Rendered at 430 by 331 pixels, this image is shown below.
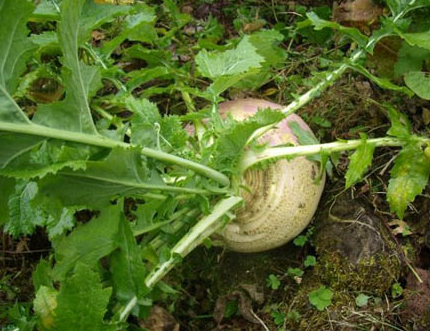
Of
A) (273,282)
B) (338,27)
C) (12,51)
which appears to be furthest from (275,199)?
(12,51)

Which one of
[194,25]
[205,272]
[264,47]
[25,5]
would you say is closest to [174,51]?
[194,25]

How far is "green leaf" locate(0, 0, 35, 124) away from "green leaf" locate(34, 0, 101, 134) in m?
0.07

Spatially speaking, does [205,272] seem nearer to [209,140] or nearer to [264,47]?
[209,140]

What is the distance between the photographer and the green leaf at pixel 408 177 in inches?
73.2

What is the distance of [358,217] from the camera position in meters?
2.12

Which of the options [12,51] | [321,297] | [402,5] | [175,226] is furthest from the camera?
[321,297]

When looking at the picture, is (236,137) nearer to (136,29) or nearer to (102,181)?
(102,181)

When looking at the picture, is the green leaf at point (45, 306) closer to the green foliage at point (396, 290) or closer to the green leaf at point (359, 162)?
the green leaf at point (359, 162)

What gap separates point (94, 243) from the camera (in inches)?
62.4

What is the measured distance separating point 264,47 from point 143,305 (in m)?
1.04

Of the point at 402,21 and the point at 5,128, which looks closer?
the point at 5,128

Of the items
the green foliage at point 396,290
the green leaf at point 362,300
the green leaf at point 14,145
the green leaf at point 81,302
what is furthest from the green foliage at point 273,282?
the green leaf at point 14,145

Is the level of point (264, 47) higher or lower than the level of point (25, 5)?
lower

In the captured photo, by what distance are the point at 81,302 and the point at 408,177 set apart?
45.8 inches
